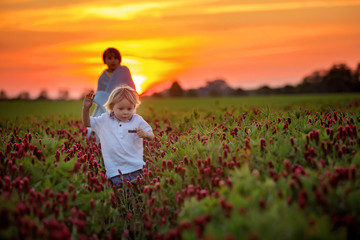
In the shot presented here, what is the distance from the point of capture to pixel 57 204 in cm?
379

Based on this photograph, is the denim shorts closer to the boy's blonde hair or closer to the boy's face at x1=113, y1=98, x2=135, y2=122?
the boy's face at x1=113, y1=98, x2=135, y2=122

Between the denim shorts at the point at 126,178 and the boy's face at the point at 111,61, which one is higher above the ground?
the boy's face at the point at 111,61

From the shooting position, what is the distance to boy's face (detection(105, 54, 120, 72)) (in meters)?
9.19

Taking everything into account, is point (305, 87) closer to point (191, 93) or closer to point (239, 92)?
point (239, 92)

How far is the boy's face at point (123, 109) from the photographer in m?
5.51

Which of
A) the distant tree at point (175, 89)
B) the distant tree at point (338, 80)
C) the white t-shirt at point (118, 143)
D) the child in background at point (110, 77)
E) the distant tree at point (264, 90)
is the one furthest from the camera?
the distant tree at point (338, 80)

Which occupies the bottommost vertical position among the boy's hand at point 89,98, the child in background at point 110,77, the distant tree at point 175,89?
the boy's hand at point 89,98

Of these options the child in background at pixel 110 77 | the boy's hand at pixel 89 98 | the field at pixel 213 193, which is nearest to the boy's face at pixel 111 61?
the child in background at pixel 110 77

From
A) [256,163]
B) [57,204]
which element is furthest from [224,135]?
[57,204]

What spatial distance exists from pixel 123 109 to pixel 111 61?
13.2ft

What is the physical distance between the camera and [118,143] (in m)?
5.59

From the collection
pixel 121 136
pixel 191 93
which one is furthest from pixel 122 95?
pixel 191 93

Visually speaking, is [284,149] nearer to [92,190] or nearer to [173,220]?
[173,220]

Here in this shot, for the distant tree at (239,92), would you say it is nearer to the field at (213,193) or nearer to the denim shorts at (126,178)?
the field at (213,193)
